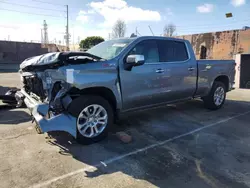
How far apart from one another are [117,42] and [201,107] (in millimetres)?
3483

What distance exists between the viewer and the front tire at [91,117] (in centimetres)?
363

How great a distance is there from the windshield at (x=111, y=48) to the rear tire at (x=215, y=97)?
9.89ft

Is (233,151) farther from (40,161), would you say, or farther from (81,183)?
(40,161)

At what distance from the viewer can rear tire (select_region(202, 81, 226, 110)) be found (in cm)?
622

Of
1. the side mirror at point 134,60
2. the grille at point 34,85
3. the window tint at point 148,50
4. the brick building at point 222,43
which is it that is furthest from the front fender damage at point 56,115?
the brick building at point 222,43

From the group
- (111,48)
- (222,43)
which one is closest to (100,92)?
(111,48)

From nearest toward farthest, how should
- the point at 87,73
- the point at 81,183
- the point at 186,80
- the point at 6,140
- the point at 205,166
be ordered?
the point at 81,183 → the point at 205,166 → the point at 87,73 → the point at 6,140 → the point at 186,80

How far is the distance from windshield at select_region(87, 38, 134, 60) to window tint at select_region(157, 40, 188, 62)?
0.78 meters

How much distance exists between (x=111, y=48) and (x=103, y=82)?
3.58ft

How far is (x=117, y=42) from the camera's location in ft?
15.5

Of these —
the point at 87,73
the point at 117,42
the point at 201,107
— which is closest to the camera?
the point at 87,73

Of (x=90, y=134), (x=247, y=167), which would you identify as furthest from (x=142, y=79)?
(x=247, y=167)

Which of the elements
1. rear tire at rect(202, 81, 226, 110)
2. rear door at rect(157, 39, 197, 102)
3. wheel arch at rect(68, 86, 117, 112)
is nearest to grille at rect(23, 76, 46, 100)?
wheel arch at rect(68, 86, 117, 112)

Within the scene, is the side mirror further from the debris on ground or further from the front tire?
the debris on ground
